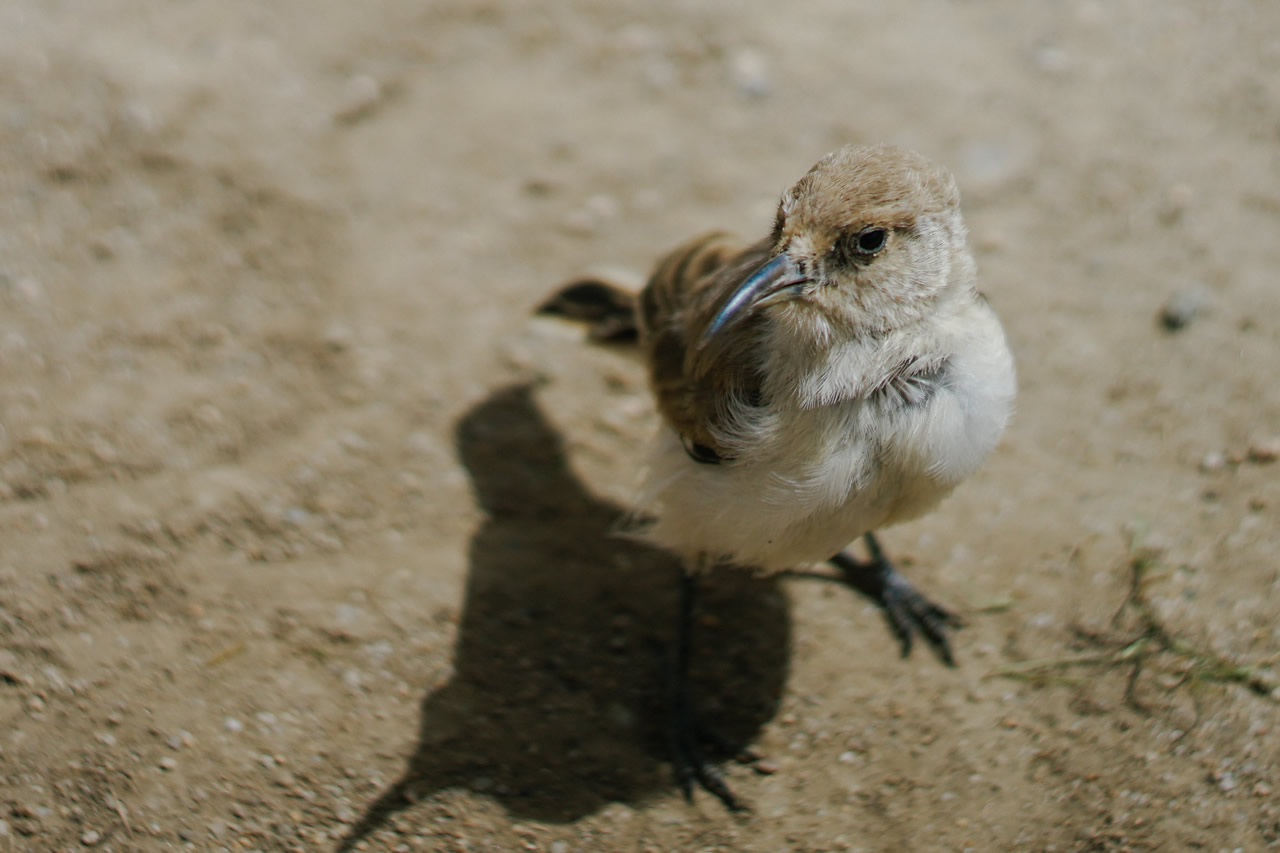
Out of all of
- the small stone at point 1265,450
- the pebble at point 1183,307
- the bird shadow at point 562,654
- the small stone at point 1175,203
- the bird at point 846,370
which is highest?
the bird at point 846,370

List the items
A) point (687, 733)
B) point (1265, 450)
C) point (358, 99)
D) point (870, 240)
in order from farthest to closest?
1. point (358, 99)
2. point (1265, 450)
3. point (687, 733)
4. point (870, 240)

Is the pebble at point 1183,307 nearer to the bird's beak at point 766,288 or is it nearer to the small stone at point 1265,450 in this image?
the small stone at point 1265,450

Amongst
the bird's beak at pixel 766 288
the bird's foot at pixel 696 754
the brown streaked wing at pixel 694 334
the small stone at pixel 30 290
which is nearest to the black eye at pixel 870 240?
the bird's beak at pixel 766 288

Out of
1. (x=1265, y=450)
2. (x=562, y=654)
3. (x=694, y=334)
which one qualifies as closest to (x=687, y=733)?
(x=562, y=654)

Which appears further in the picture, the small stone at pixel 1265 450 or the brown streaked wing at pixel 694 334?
the small stone at pixel 1265 450

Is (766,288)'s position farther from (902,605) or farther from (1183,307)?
(1183,307)

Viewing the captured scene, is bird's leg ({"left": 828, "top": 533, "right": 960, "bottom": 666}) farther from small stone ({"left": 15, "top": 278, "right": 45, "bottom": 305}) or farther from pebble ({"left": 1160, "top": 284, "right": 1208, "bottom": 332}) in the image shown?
small stone ({"left": 15, "top": 278, "right": 45, "bottom": 305})

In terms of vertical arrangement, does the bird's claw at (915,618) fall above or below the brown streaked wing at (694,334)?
below

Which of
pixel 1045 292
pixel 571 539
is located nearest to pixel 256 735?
pixel 571 539
